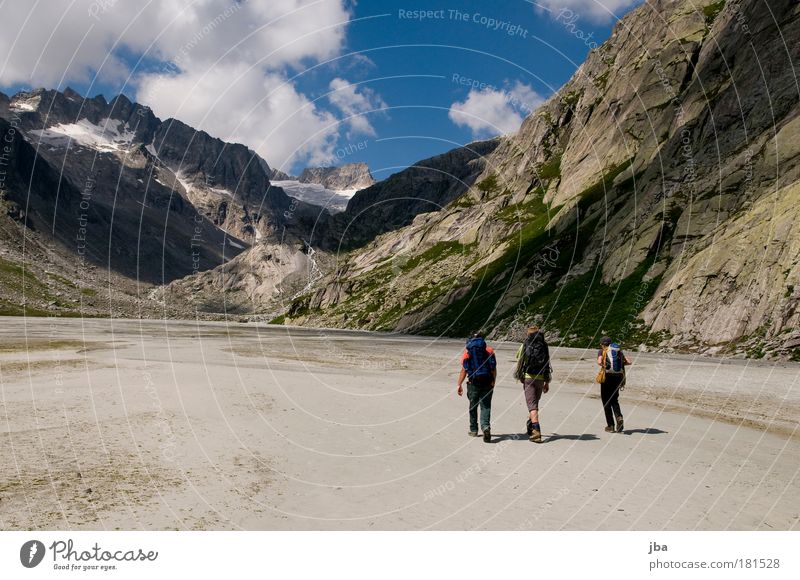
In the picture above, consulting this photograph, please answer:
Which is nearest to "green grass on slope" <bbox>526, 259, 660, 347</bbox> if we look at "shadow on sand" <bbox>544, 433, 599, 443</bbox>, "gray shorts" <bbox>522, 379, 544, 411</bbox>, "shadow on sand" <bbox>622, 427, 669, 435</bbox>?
"shadow on sand" <bbox>622, 427, 669, 435</bbox>

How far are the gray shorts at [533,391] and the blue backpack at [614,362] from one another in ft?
9.59

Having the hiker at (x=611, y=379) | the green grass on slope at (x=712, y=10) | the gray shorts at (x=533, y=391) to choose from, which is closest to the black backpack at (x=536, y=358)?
the gray shorts at (x=533, y=391)

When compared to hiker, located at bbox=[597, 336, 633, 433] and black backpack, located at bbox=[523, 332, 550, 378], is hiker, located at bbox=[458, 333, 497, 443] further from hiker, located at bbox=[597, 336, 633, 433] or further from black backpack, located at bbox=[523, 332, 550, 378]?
hiker, located at bbox=[597, 336, 633, 433]

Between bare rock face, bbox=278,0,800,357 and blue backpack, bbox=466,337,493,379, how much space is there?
34087 millimetres

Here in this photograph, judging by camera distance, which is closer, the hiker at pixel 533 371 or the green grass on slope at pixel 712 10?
the hiker at pixel 533 371

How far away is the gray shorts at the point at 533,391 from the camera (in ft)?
48.6

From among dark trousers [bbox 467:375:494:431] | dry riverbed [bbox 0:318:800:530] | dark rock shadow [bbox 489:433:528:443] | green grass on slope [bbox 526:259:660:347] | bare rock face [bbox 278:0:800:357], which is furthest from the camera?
green grass on slope [bbox 526:259:660:347]

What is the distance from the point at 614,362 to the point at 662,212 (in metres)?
59.0

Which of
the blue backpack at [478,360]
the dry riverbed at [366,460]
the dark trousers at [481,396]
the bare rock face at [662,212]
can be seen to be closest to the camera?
the dry riverbed at [366,460]

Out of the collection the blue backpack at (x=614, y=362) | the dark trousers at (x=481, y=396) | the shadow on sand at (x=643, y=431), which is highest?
the blue backpack at (x=614, y=362)

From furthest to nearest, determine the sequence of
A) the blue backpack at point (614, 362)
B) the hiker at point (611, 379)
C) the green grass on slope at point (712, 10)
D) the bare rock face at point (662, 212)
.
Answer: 1. the green grass on slope at point (712, 10)
2. the bare rock face at point (662, 212)
3. the blue backpack at point (614, 362)
4. the hiker at point (611, 379)

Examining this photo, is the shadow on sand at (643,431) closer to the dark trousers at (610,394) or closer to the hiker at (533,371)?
the dark trousers at (610,394)

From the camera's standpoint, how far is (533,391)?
587 inches

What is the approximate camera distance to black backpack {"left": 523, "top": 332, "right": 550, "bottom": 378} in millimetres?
15055
